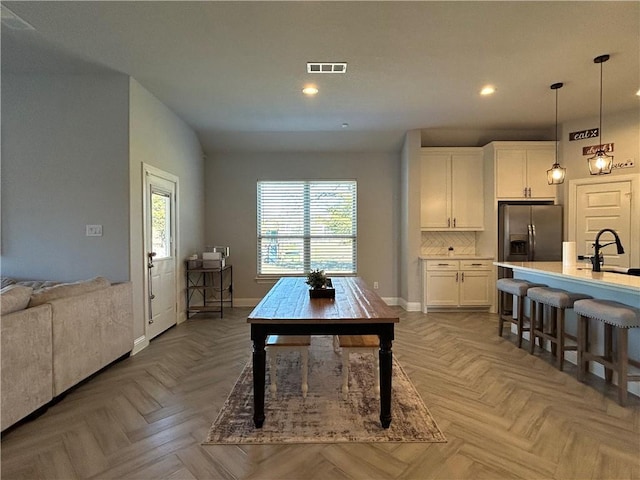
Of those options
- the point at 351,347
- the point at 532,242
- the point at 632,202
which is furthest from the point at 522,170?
the point at 351,347

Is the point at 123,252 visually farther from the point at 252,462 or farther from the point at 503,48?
the point at 503,48

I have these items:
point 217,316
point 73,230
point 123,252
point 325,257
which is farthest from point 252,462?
point 325,257

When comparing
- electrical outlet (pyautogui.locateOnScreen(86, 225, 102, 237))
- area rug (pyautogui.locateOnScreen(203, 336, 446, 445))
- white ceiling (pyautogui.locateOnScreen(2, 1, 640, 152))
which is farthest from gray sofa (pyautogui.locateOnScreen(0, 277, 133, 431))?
white ceiling (pyautogui.locateOnScreen(2, 1, 640, 152))

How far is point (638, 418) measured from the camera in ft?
7.38

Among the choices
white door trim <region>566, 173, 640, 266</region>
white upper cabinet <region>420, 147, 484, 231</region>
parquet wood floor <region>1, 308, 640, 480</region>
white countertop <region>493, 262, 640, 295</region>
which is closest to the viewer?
parquet wood floor <region>1, 308, 640, 480</region>

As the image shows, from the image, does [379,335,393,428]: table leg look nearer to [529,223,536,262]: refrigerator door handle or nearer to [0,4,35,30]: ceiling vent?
[0,4,35,30]: ceiling vent

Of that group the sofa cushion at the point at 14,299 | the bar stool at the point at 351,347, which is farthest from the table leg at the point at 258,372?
the sofa cushion at the point at 14,299

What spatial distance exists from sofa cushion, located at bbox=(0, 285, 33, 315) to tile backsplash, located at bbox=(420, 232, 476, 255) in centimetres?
522

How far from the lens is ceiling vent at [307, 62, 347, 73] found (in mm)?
3170

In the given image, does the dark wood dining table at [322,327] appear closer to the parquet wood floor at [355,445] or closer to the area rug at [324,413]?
the area rug at [324,413]

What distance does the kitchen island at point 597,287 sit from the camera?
98.3 inches

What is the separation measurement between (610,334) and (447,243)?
126 inches

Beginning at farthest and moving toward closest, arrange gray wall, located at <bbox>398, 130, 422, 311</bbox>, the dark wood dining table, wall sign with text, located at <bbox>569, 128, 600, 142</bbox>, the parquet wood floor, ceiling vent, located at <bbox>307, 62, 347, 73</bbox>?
gray wall, located at <bbox>398, 130, 422, 311</bbox>, wall sign with text, located at <bbox>569, 128, 600, 142</bbox>, ceiling vent, located at <bbox>307, 62, 347, 73</bbox>, the dark wood dining table, the parquet wood floor

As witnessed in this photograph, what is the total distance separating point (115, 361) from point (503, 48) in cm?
474
